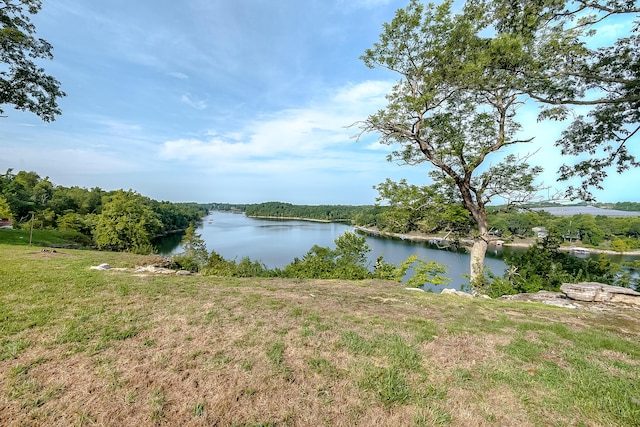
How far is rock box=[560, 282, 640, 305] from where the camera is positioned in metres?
5.85

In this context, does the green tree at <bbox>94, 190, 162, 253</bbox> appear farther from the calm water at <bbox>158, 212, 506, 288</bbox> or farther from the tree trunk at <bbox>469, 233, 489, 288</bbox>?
the tree trunk at <bbox>469, 233, 489, 288</bbox>

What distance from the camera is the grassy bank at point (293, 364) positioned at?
197cm

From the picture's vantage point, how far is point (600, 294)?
6.06m

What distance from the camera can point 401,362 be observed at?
2.69m

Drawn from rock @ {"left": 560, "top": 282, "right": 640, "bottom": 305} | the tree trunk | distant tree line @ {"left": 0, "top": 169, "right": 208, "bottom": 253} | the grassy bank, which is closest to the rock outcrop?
rock @ {"left": 560, "top": 282, "right": 640, "bottom": 305}

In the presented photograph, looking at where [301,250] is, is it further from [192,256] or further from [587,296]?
[587,296]

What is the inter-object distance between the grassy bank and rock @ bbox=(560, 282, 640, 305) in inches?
68.4

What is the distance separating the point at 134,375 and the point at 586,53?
29.5 ft

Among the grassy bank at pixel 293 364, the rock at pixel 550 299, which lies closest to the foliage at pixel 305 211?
the rock at pixel 550 299

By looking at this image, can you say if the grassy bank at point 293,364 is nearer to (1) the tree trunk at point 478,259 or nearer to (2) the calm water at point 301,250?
(1) the tree trunk at point 478,259

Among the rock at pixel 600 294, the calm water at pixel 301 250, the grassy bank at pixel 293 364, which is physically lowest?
the calm water at pixel 301 250

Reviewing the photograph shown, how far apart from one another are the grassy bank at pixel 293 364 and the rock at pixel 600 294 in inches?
68.4

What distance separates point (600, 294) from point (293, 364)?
7223 millimetres

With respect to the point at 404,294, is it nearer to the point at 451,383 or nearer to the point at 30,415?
the point at 451,383
